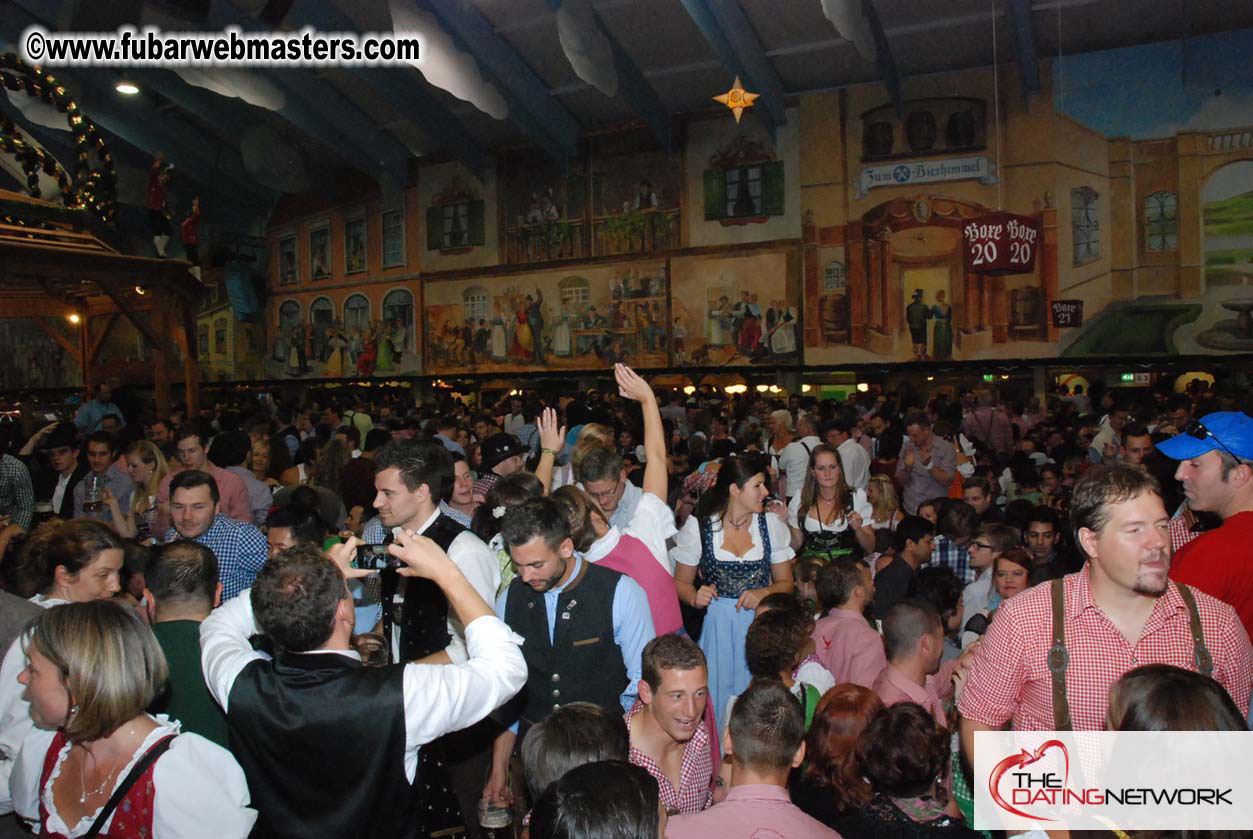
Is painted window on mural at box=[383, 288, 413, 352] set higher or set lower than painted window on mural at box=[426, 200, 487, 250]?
lower

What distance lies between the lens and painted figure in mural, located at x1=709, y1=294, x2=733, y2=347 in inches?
747

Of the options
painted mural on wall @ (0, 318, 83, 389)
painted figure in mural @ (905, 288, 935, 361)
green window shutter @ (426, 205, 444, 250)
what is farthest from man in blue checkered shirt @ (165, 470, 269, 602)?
painted mural on wall @ (0, 318, 83, 389)

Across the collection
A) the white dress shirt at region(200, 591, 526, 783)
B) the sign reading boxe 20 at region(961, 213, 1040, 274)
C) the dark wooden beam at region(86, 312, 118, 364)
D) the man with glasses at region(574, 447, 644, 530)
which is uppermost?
the sign reading boxe 20 at region(961, 213, 1040, 274)

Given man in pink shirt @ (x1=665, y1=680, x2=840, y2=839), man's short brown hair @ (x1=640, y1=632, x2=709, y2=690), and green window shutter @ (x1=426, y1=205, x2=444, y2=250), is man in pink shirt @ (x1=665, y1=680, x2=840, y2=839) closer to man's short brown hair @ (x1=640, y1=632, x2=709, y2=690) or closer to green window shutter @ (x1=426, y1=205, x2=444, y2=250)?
man's short brown hair @ (x1=640, y1=632, x2=709, y2=690)

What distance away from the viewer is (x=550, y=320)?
69.0 ft

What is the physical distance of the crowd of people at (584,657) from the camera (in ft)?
6.83

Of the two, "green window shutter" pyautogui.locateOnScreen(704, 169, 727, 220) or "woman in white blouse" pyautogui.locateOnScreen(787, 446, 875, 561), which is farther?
"green window shutter" pyautogui.locateOnScreen(704, 169, 727, 220)

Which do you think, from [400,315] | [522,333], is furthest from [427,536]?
[400,315]

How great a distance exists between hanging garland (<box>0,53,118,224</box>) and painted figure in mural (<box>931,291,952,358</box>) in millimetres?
13673

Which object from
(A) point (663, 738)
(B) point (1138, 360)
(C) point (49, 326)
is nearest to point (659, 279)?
(B) point (1138, 360)

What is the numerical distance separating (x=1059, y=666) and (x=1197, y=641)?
0.35 meters

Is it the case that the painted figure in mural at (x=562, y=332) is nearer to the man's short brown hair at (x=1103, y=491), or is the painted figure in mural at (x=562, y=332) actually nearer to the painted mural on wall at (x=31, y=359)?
the painted mural on wall at (x=31, y=359)

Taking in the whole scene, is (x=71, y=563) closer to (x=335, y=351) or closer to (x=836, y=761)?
(x=836, y=761)

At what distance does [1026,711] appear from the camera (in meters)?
2.40
